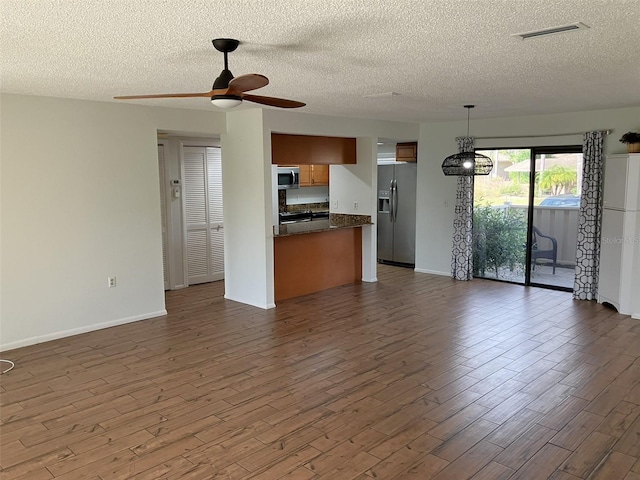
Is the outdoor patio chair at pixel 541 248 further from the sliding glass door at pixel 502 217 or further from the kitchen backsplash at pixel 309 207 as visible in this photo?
the kitchen backsplash at pixel 309 207

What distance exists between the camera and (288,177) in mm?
9234

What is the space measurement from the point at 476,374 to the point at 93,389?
3.11 meters

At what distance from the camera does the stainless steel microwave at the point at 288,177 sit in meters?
9.16

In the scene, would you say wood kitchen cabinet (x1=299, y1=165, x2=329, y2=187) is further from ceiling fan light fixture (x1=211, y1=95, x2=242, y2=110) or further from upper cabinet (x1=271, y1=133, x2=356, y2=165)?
ceiling fan light fixture (x1=211, y1=95, x2=242, y2=110)

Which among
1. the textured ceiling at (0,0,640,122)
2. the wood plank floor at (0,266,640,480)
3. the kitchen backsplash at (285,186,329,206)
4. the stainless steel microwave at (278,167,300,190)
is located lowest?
the wood plank floor at (0,266,640,480)

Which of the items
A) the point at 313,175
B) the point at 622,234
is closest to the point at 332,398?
the point at 622,234

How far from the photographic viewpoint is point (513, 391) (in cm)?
394

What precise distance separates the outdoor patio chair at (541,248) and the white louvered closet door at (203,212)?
4.72 meters

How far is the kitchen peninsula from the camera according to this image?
6.87 meters

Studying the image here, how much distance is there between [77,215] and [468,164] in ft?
14.3

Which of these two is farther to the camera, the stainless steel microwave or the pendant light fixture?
the stainless steel microwave

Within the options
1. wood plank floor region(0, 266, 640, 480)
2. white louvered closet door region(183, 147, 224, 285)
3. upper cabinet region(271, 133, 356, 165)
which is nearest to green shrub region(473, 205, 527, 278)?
wood plank floor region(0, 266, 640, 480)

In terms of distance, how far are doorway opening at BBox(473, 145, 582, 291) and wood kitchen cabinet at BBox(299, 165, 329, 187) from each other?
3.04 m

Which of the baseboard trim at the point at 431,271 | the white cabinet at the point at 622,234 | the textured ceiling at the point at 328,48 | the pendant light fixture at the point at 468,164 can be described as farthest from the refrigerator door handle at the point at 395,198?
the textured ceiling at the point at 328,48
